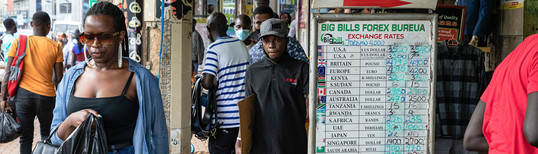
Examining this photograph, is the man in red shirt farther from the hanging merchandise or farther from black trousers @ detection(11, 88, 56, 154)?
black trousers @ detection(11, 88, 56, 154)

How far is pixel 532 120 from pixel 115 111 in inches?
79.5

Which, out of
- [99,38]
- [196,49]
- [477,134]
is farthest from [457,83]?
[196,49]

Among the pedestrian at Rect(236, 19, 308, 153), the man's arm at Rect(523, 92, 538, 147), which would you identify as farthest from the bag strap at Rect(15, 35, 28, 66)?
the man's arm at Rect(523, 92, 538, 147)

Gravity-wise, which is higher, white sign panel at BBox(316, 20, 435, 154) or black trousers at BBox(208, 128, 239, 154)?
white sign panel at BBox(316, 20, 435, 154)

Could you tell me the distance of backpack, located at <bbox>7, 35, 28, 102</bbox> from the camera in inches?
241

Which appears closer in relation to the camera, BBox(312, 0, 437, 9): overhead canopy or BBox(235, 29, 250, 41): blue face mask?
BBox(312, 0, 437, 9): overhead canopy

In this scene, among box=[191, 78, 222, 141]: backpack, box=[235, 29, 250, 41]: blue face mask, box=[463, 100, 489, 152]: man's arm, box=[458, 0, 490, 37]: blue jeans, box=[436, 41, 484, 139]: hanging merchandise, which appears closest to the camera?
box=[463, 100, 489, 152]: man's arm

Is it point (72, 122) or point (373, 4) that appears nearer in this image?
point (72, 122)

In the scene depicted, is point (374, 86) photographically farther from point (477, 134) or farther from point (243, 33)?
point (243, 33)

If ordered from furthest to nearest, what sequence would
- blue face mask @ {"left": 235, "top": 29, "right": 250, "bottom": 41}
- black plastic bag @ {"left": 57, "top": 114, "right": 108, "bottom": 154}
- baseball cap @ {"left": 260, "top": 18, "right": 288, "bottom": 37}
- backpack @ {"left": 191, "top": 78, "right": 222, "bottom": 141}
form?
blue face mask @ {"left": 235, "top": 29, "right": 250, "bottom": 41} < backpack @ {"left": 191, "top": 78, "right": 222, "bottom": 141} < baseball cap @ {"left": 260, "top": 18, "right": 288, "bottom": 37} < black plastic bag @ {"left": 57, "top": 114, "right": 108, "bottom": 154}

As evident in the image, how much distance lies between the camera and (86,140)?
113 inches

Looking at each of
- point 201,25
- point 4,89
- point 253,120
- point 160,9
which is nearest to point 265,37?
point 253,120

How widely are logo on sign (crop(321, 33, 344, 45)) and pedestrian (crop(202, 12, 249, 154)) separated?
191 centimetres

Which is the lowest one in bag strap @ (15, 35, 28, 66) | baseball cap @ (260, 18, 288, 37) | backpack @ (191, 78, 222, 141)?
backpack @ (191, 78, 222, 141)
